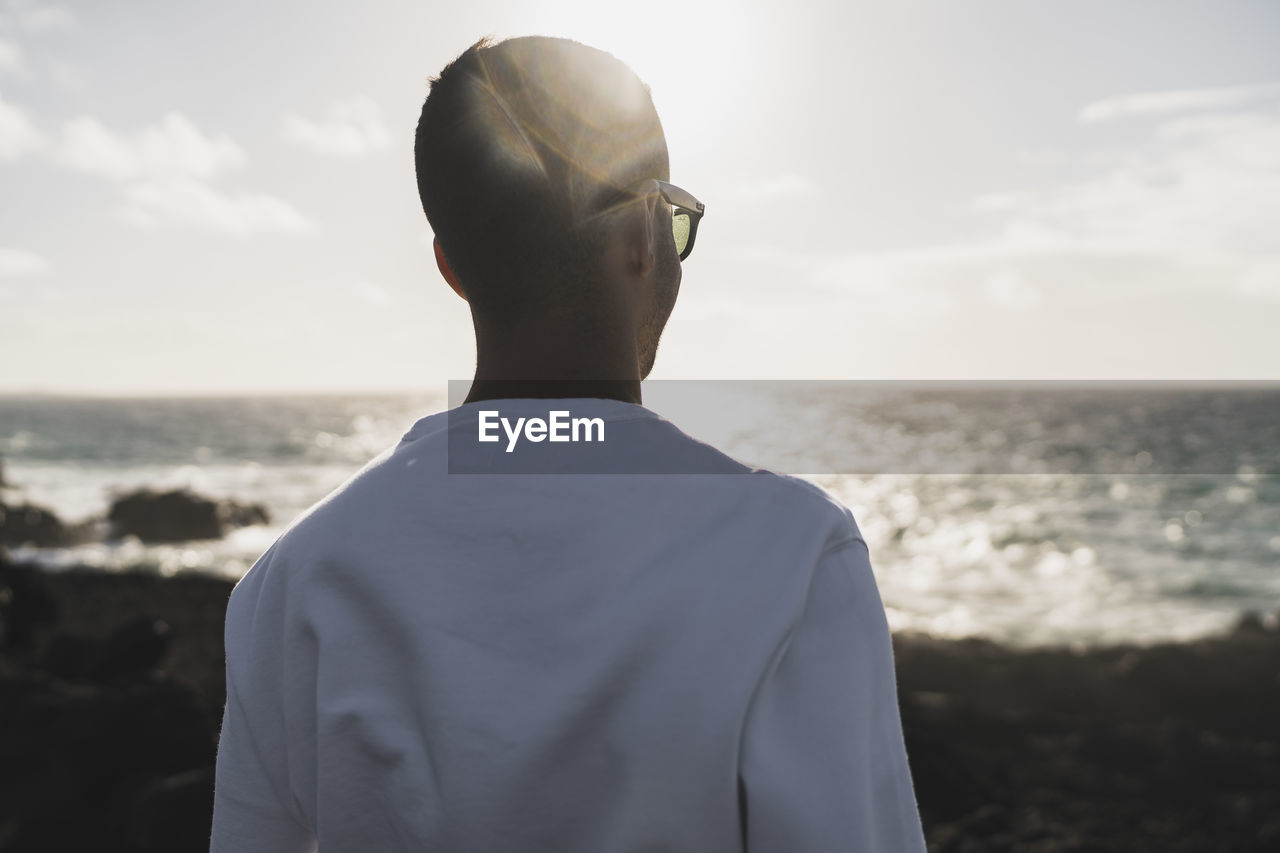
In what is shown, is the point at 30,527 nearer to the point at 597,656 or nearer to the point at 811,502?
the point at 597,656

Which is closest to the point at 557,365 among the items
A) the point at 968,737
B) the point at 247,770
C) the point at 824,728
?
the point at 824,728

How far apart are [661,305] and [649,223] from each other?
124mm

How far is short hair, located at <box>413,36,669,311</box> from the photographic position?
1.13 metres

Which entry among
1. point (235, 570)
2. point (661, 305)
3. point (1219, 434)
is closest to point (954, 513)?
point (235, 570)

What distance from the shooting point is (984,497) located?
98.3 ft

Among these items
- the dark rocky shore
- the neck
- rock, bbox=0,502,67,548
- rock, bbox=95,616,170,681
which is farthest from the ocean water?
rock, bbox=95,616,170,681

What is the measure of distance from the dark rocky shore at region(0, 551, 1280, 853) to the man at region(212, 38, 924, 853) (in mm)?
4290

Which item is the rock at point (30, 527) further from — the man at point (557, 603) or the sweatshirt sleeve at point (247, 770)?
the man at point (557, 603)

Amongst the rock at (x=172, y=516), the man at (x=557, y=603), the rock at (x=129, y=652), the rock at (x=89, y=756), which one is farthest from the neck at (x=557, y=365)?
the rock at (x=172, y=516)

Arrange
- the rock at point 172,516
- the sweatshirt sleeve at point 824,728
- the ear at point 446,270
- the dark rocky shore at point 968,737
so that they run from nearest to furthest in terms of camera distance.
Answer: the sweatshirt sleeve at point 824,728 → the ear at point 446,270 → the dark rocky shore at point 968,737 → the rock at point 172,516

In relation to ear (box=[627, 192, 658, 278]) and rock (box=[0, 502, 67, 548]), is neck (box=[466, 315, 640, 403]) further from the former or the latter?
rock (box=[0, 502, 67, 548])

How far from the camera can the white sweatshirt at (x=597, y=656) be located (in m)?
0.90

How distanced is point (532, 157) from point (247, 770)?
0.91 meters

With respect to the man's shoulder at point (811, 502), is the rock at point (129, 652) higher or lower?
lower
